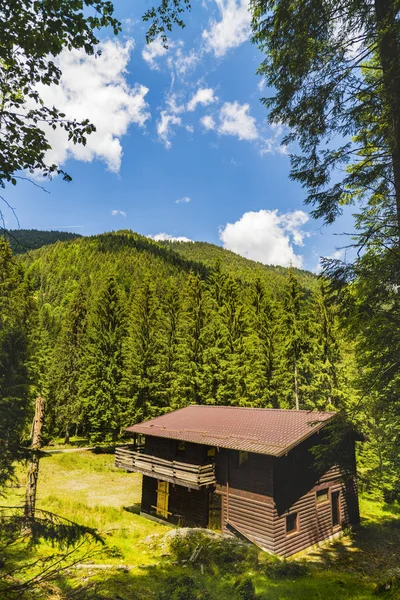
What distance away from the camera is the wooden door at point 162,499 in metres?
22.0

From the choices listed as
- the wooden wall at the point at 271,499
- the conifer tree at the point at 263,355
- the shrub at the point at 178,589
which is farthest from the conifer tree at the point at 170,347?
the shrub at the point at 178,589

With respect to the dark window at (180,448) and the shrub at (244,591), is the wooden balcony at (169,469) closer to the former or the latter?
the dark window at (180,448)

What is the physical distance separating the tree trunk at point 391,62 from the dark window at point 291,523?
1588 centimetres

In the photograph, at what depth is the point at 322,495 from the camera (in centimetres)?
1998

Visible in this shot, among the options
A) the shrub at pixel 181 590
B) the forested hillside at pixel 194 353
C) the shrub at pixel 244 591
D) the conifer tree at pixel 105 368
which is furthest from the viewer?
the conifer tree at pixel 105 368

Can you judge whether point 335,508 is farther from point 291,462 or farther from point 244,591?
point 244,591

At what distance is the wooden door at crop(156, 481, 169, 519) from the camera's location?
22.0 metres

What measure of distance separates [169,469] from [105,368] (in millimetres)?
22438

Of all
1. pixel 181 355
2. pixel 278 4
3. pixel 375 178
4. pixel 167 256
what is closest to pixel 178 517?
pixel 181 355

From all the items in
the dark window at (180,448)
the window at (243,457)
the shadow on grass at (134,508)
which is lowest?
the shadow on grass at (134,508)

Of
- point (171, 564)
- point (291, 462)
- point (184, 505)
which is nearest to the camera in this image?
point (171, 564)

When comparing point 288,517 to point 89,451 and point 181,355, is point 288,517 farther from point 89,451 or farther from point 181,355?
point 89,451

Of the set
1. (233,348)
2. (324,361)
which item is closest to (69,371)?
(233,348)

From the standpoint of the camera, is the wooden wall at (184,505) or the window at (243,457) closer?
the window at (243,457)
